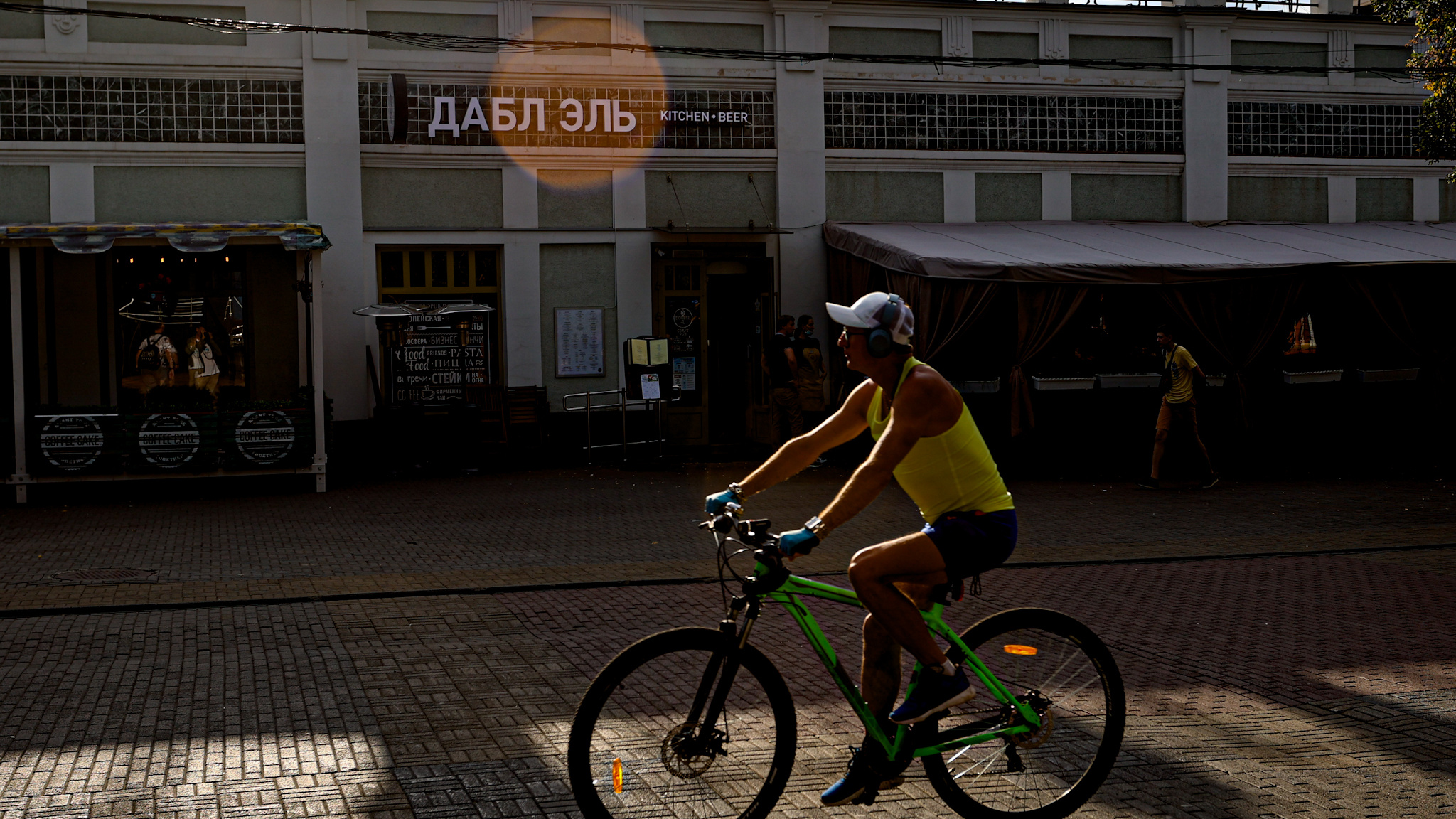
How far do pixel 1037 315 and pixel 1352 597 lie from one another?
7.70m

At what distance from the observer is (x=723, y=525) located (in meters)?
3.92

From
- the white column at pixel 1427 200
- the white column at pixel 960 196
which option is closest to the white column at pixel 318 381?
the white column at pixel 960 196

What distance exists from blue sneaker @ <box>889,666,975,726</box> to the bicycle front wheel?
390 mm

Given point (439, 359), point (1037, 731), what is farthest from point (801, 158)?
point (1037, 731)

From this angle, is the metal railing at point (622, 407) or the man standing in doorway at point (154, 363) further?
the metal railing at point (622, 407)

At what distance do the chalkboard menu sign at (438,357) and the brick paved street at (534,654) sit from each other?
4.26 m

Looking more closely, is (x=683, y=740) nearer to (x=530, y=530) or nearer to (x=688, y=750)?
(x=688, y=750)

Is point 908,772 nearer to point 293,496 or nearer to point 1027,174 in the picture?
point 293,496

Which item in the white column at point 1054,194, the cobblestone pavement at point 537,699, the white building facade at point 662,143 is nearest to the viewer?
the cobblestone pavement at point 537,699

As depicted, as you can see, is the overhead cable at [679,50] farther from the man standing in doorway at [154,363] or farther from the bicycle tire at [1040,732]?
the bicycle tire at [1040,732]

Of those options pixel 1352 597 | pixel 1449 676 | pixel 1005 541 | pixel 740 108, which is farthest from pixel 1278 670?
pixel 740 108

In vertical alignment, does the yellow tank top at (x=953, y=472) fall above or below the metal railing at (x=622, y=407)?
above

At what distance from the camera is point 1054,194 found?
64.9 feet

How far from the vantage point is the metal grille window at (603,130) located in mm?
17516
